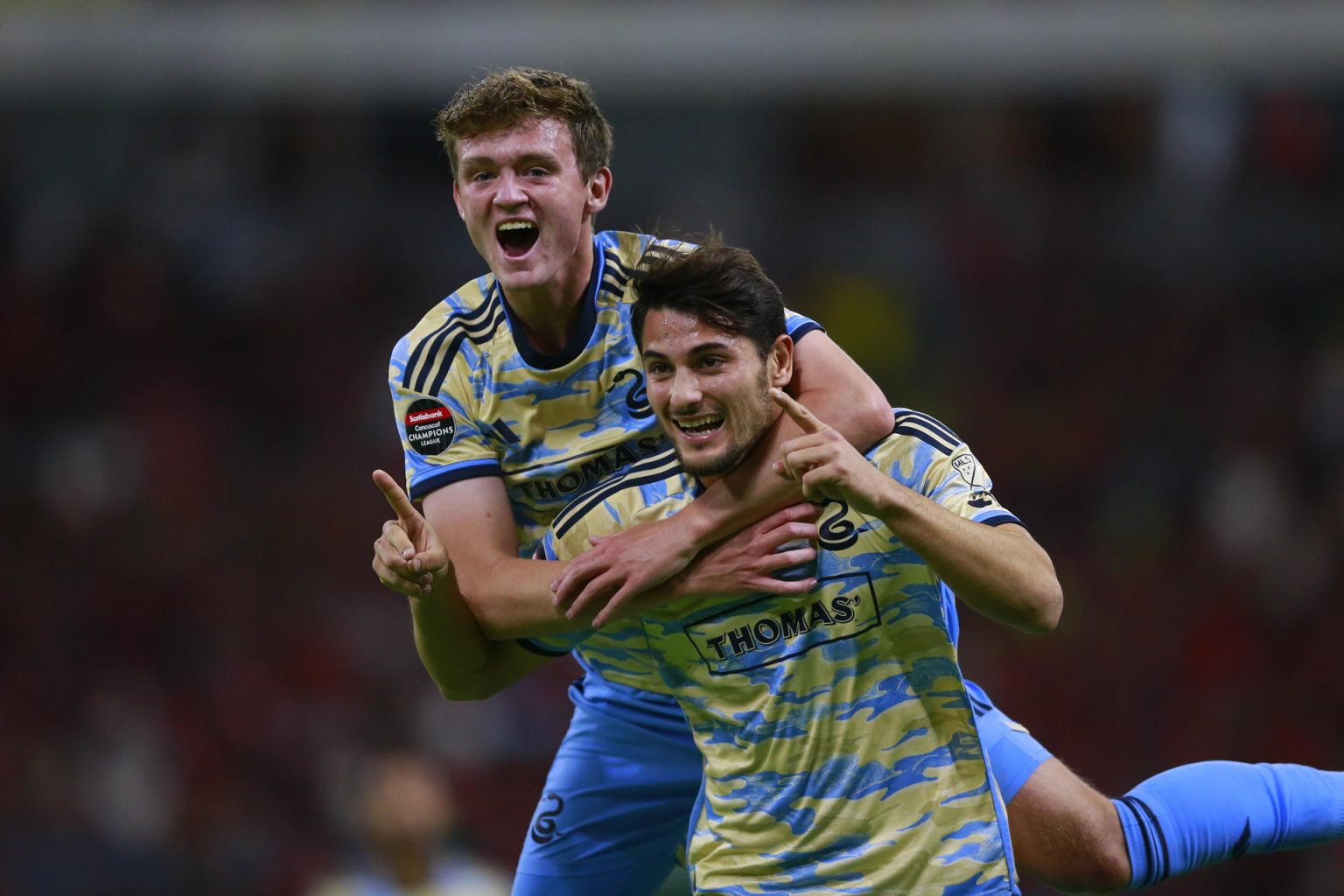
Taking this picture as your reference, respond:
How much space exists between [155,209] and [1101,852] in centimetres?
1052

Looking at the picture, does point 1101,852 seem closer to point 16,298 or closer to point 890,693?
point 890,693

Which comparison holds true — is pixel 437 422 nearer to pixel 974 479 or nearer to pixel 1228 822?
pixel 974 479

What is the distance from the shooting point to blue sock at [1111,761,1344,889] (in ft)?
12.1

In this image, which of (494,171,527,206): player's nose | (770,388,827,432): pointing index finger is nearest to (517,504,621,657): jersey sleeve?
(770,388,827,432): pointing index finger

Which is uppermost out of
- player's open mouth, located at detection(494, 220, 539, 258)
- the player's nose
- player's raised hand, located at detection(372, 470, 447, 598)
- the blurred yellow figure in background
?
the player's nose

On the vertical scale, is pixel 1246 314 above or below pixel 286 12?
below

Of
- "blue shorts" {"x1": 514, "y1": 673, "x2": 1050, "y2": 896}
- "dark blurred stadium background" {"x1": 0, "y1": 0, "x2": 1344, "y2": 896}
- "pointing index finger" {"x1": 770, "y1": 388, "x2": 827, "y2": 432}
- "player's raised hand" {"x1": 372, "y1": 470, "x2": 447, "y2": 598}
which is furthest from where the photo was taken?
"dark blurred stadium background" {"x1": 0, "y1": 0, "x2": 1344, "y2": 896}

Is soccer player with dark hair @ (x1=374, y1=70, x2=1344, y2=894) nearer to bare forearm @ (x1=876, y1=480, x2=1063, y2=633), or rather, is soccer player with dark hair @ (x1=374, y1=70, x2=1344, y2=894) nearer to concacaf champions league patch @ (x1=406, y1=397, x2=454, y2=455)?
concacaf champions league patch @ (x1=406, y1=397, x2=454, y2=455)

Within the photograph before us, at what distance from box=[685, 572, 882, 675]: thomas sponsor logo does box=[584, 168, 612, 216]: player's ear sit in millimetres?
1038

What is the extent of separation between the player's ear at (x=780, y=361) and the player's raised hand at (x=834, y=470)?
311mm

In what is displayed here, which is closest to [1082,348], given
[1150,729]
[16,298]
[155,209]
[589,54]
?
[1150,729]

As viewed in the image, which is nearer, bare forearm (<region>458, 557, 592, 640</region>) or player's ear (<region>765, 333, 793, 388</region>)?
player's ear (<region>765, 333, 793, 388</region>)

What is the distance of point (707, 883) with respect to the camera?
3291mm

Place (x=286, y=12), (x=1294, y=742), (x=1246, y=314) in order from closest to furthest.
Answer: (x=1294, y=742) → (x=286, y=12) → (x=1246, y=314)
